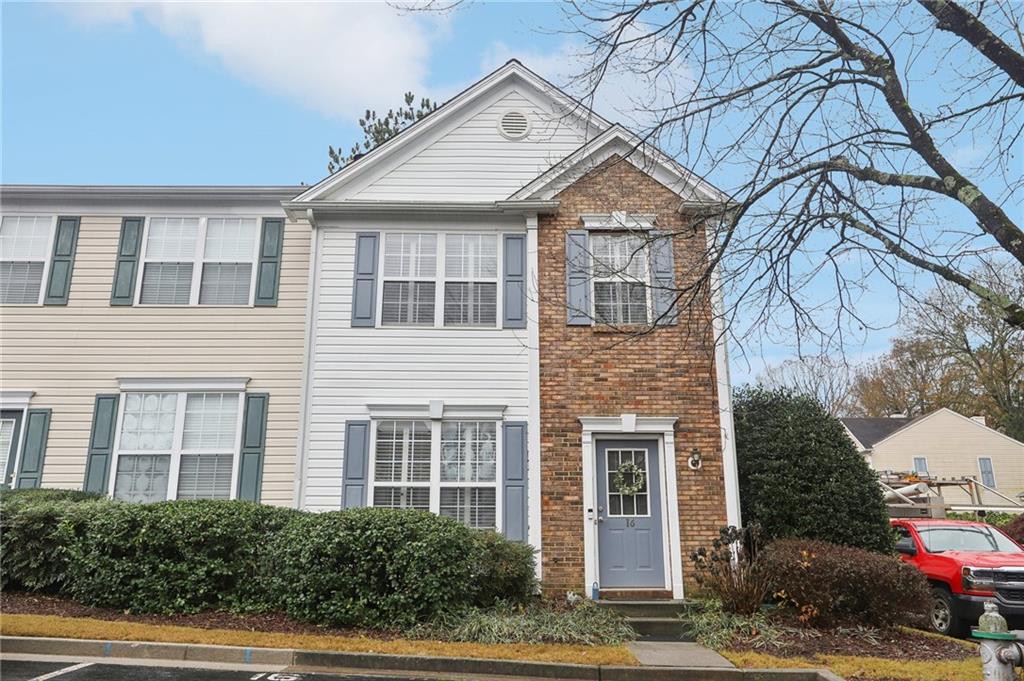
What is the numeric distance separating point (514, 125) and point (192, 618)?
8.64m

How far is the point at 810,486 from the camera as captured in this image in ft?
34.1

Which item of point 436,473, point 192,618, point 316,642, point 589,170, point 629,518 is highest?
point 589,170

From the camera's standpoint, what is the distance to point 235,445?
35.7 feet

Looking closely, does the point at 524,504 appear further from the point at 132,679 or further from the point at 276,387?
the point at 132,679

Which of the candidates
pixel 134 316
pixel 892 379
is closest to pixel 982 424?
pixel 892 379

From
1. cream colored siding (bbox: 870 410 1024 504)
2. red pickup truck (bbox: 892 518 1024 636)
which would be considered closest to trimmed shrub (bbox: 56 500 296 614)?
red pickup truck (bbox: 892 518 1024 636)

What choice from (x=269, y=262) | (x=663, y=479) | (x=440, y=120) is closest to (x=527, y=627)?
(x=663, y=479)

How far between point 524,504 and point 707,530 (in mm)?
2612

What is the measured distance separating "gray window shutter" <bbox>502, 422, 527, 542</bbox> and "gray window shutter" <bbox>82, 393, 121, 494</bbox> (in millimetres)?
6010

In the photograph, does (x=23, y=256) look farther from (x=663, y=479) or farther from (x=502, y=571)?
(x=663, y=479)

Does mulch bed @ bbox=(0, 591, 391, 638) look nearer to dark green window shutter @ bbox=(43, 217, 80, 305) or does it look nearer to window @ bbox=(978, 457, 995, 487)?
dark green window shutter @ bbox=(43, 217, 80, 305)

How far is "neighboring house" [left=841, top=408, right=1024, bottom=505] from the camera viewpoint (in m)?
33.9

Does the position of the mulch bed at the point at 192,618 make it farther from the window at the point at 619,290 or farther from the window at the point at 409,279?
the window at the point at 619,290


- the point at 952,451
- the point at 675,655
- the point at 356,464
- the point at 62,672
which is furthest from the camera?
the point at 952,451
